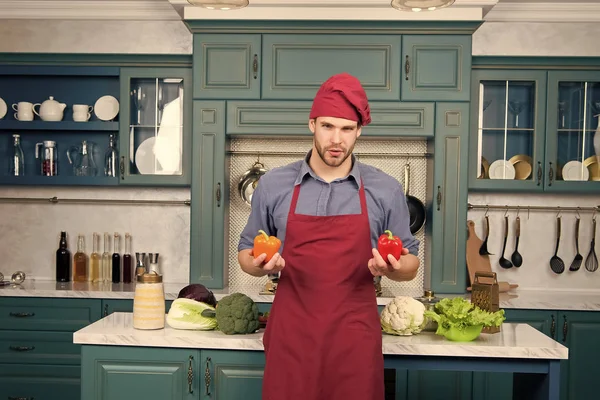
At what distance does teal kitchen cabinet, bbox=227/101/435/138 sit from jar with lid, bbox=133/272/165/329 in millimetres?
1987

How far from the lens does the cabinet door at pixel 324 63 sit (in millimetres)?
4684

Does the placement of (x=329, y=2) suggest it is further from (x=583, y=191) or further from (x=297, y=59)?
(x=583, y=191)

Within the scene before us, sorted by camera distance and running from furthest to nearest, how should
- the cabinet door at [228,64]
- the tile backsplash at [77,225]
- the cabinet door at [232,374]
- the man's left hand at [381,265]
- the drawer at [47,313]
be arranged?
the tile backsplash at [77,225]
the cabinet door at [228,64]
the drawer at [47,313]
the cabinet door at [232,374]
the man's left hand at [381,265]

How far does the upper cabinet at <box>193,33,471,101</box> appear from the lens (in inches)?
184

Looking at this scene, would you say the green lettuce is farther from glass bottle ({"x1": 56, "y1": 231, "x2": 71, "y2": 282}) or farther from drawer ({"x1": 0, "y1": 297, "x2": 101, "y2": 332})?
glass bottle ({"x1": 56, "y1": 231, "x2": 71, "y2": 282})

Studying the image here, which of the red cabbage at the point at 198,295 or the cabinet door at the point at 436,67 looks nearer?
the red cabbage at the point at 198,295

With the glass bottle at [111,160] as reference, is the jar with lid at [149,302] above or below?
below

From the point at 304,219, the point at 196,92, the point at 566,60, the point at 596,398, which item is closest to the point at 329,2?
the point at 196,92

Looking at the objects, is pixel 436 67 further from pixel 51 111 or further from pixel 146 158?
pixel 51 111

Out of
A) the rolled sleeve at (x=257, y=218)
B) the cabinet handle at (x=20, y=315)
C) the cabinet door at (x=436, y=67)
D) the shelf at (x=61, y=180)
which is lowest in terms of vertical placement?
the cabinet handle at (x=20, y=315)

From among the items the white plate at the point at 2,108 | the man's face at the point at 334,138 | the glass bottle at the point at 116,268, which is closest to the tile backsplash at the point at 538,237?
the glass bottle at the point at 116,268

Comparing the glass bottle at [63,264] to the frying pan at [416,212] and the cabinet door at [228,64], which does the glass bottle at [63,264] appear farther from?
the frying pan at [416,212]

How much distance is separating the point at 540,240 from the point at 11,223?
3693mm

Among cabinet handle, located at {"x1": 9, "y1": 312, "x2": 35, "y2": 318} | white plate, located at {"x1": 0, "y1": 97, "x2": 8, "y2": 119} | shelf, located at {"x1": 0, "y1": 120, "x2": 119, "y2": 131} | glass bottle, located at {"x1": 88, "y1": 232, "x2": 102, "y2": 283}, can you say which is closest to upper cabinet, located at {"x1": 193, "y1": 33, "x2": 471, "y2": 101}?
shelf, located at {"x1": 0, "y1": 120, "x2": 119, "y2": 131}
